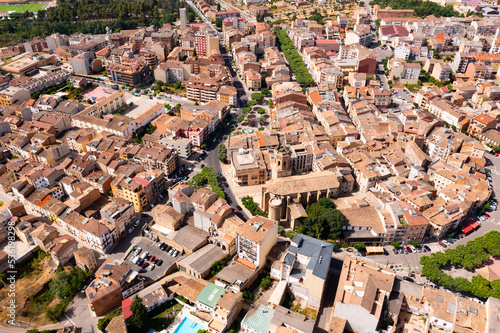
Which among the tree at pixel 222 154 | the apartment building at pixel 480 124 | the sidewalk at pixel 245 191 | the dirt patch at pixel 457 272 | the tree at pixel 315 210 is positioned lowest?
the dirt patch at pixel 457 272

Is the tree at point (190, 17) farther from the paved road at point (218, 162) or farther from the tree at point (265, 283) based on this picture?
the tree at point (265, 283)

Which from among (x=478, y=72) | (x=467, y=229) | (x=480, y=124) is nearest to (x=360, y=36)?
(x=478, y=72)

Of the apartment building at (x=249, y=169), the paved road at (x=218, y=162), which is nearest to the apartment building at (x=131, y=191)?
the paved road at (x=218, y=162)

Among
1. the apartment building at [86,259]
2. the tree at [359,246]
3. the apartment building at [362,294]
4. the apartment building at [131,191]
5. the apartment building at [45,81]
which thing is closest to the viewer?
the apartment building at [362,294]

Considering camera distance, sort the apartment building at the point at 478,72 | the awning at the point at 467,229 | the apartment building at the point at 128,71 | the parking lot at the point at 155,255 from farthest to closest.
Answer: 1. the apartment building at the point at 128,71
2. the apartment building at the point at 478,72
3. the awning at the point at 467,229
4. the parking lot at the point at 155,255

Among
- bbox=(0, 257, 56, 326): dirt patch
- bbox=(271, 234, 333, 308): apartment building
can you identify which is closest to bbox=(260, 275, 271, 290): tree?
bbox=(271, 234, 333, 308): apartment building

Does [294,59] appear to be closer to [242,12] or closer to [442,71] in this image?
[442,71]

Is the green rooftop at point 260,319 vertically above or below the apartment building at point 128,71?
below

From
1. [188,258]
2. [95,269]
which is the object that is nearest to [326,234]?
[188,258]
